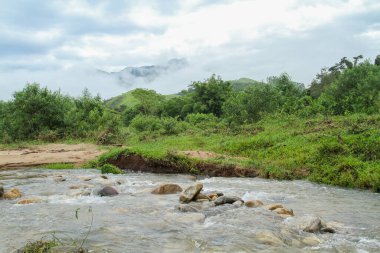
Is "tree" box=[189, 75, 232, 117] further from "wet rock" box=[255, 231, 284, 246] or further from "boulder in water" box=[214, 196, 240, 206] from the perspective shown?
"wet rock" box=[255, 231, 284, 246]

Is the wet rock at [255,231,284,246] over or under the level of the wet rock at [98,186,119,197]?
under

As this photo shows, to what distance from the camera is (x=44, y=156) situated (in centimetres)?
2472

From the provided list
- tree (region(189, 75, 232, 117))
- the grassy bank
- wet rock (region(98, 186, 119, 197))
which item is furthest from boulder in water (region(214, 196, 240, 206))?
tree (region(189, 75, 232, 117))

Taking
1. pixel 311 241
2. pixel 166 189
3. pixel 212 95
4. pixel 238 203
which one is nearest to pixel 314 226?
pixel 311 241

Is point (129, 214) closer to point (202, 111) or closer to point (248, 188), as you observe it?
point (248, 188)

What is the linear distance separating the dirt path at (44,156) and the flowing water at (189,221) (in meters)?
8.26

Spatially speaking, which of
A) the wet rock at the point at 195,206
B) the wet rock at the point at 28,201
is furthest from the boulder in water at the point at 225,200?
the wet rock at the point at 28,201

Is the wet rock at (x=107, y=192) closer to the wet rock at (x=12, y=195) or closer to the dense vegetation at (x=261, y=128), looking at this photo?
the wet rock at (x=12, y=195)

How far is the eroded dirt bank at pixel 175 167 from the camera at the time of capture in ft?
62.3

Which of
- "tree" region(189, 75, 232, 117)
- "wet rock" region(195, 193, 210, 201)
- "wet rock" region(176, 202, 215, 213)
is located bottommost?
"wet rock" region(176, 202, 215, 213)

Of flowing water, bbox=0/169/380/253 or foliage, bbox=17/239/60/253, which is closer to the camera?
foliage, bbox=17/239/60/253

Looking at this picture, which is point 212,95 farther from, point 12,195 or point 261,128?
point 12,195

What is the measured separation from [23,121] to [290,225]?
104 ft

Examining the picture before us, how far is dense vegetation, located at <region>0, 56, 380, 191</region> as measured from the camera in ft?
58.0
